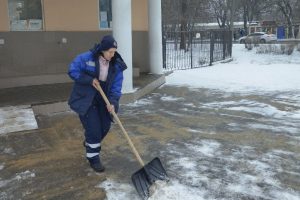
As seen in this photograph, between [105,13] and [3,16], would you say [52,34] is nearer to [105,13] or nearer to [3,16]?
[3,16]

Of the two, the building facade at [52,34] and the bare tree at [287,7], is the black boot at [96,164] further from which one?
the bare tree at [287,7]

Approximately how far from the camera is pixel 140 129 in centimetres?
A: 720

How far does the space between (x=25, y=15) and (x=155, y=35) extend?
379 cm

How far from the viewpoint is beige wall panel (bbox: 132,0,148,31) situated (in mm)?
12508

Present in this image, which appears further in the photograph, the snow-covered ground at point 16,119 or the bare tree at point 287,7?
the bare tree at point 287,7

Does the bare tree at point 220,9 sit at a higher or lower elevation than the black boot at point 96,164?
higher

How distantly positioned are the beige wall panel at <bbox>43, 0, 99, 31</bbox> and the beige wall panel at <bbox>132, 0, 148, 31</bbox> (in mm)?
1366

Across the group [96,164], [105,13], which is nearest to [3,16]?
[105,13]

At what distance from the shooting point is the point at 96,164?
520 centimetres

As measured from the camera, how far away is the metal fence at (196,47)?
18.8m

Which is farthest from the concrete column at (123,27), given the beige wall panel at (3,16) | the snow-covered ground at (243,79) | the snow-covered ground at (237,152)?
the snow-covered ground at (243,79)

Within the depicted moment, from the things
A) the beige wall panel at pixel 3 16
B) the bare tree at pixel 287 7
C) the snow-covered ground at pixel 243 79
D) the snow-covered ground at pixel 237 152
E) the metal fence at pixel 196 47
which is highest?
the bare tree at pixel 287 7

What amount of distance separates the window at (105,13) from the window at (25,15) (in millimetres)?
1691

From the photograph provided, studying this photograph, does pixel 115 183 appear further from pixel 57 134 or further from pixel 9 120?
pixel 9 120
